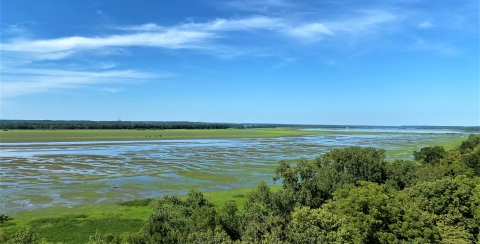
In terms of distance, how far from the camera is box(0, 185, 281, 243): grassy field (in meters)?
22.9

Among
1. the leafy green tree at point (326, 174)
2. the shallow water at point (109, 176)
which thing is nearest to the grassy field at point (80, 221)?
the shallow water at point (109, 176)

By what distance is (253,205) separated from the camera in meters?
22.0

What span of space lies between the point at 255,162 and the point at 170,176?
18.8 m

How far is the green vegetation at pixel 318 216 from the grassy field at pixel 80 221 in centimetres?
8

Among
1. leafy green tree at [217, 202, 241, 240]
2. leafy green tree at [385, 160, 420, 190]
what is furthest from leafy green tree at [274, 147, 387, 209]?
leafy green tree at [217, 202, 241, 240]

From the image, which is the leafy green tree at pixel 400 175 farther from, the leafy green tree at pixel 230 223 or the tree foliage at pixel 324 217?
the leafy green tree at pixel 230 223

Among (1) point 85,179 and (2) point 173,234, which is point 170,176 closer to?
(1) point 85,179

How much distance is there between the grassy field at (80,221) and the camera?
2292 cm

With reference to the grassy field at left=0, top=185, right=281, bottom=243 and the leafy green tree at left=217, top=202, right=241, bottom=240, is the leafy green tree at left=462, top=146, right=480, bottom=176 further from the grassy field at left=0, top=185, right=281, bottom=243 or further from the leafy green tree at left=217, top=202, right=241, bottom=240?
the leafy green tree at left=217, top=202, right=241, bottom=240

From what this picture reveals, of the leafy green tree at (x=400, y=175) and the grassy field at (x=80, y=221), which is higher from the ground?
the leafy green tree at (x=400, y=175)

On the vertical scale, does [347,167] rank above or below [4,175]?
above

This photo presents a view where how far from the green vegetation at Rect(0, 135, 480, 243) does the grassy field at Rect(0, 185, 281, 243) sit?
0.25ft

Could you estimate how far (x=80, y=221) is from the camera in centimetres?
2555

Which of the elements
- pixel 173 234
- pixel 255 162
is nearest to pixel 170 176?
pixel 255 162
